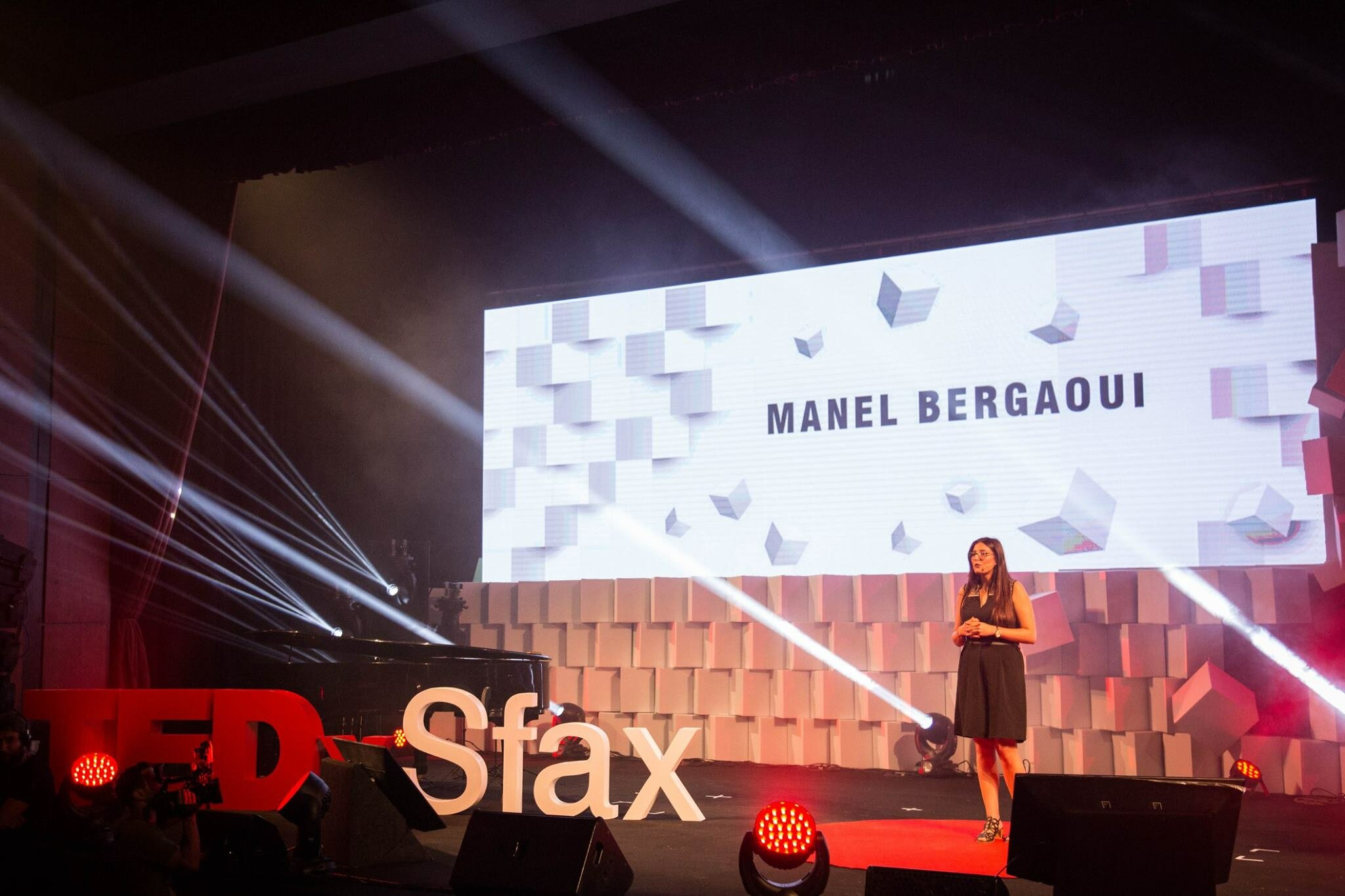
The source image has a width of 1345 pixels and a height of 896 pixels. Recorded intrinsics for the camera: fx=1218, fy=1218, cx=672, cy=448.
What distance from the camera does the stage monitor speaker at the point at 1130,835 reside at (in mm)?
2428

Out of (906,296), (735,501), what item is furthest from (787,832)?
(906,296)

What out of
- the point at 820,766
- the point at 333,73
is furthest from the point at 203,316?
the point at 820,766

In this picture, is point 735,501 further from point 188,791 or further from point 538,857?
point 538,857

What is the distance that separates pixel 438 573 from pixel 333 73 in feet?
12.1

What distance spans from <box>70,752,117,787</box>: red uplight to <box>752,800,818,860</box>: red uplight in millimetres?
2648

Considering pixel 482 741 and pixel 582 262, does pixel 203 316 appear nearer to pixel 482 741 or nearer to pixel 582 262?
pixel 582 262

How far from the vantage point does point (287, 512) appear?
8.05 metres

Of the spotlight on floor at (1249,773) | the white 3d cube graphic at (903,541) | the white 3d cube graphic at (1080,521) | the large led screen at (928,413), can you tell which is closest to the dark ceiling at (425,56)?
the large led screen at (928,413)

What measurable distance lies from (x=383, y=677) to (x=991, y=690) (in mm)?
2773

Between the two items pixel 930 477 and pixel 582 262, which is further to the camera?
pixel 582 262

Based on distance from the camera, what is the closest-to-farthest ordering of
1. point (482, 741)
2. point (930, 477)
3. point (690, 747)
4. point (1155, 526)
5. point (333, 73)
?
1. point (333, 73)
2. point (1155, 526)
3. point (930, 477)
4. point (690, 747)
5. point (482, 741)

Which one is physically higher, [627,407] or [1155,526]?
[627,407]

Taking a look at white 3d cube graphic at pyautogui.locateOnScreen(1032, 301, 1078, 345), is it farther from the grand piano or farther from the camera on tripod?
the camera on tripod

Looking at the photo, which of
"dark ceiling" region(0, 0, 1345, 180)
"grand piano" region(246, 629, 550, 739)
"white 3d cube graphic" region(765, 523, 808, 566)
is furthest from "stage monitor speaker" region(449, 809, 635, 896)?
"white 3d cube graphic" region(765, 523, 808, 566)
